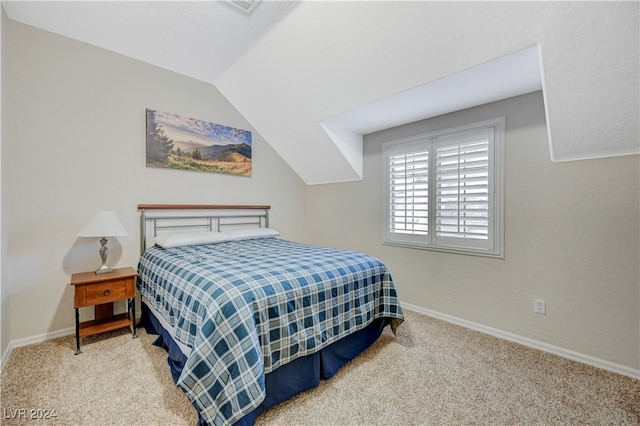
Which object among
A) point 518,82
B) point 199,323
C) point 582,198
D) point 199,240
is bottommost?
point 199,323

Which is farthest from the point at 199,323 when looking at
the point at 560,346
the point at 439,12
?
the point at 560,346

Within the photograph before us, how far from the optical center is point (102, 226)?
232cm

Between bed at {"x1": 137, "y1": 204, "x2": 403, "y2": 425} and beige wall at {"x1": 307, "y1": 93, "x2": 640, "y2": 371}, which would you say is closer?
bed at {"x1": 137, "y1": 204, "x2": 403, "y2": 425}

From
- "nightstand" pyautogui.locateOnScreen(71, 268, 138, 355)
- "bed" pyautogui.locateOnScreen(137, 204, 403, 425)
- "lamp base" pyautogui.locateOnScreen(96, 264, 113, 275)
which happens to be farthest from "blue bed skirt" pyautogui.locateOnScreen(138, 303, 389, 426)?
"lamp base" pyautogui.locateOnScreen(96, 264, 113, 275)

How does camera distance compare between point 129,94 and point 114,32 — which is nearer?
point 114,32

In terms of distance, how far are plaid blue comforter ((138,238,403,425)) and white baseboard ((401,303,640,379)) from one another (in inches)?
35.2

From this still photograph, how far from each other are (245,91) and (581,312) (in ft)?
12.7

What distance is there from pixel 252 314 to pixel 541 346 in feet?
8.05

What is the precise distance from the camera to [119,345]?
233 centimetres

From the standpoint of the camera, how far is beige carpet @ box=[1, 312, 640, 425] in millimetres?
1547

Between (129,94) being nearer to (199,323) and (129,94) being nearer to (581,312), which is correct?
(199,323)

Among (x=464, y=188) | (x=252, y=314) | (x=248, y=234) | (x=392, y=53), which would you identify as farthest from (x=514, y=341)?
(x=248, y=234)

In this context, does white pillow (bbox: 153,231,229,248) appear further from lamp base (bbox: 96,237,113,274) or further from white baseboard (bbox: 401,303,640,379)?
white baseboard (bbox: 401,303,640,379)

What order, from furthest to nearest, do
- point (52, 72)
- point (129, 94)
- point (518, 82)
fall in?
point (129, 94), point (52, 72), point (518, 82)
